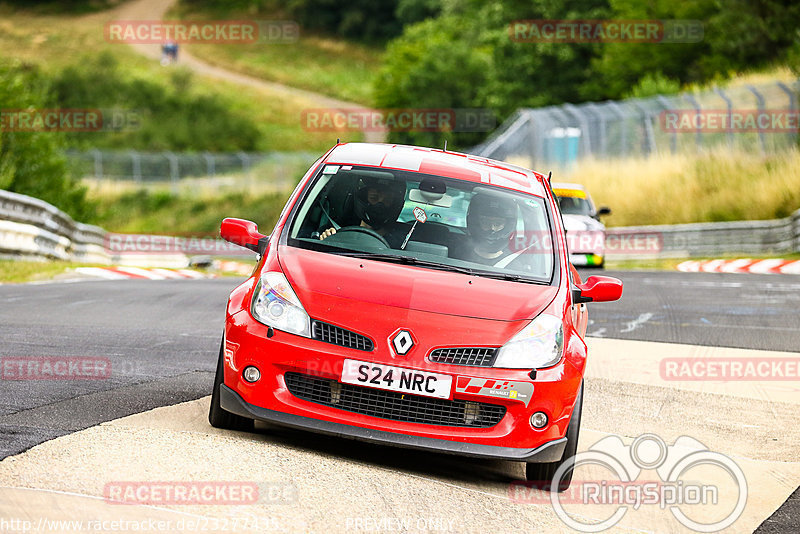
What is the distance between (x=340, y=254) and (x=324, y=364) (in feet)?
2.98

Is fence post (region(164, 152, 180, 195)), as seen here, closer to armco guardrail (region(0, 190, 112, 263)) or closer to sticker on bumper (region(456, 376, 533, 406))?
armco guardrail (region(0, 190, 112, 263))

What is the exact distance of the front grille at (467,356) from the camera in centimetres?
605

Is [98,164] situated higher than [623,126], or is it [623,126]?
[623,126]

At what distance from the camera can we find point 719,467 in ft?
23.4

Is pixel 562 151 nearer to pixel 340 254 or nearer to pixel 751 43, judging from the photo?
pixel 751 43

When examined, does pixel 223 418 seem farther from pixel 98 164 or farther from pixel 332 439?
pixel 98 164

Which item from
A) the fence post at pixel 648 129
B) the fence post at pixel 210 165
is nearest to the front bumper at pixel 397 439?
the fence post at pixel 648 129

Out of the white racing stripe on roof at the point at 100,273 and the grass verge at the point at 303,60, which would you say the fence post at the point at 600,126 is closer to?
the white racing stripe on roof at the point at 100,273

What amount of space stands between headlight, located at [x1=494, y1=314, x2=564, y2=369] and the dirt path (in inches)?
2738

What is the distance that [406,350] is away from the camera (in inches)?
237

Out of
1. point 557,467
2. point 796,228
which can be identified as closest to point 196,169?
point 796,228

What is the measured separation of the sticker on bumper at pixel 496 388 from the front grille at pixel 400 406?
106mm

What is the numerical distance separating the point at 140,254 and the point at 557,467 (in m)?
24.4

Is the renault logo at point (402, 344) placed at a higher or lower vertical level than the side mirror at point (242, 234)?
lower
